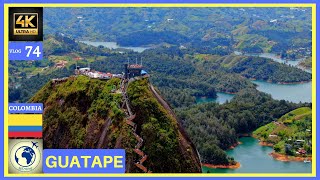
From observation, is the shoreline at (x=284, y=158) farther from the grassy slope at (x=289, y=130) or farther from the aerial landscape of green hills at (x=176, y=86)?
the grassy slope at (x=289, y=130)

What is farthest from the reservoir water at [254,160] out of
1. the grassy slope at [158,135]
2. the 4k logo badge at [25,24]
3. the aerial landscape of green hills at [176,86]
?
the 4k logo badge at [25,24]

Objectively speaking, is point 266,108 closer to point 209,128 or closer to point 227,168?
point 209,128

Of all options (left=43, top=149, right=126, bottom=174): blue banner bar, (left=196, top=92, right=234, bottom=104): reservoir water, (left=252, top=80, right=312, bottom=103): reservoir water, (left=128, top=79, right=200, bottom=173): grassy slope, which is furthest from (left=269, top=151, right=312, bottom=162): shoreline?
(left=196, top=92, right=234, bottom=104): reservoir water

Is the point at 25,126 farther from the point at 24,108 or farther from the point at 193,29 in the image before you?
the point at 193,29

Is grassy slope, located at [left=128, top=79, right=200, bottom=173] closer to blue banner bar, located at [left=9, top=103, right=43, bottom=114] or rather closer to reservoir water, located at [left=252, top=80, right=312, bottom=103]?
blue banner bar, located at [left=9, top=103, right=43, bottom=114]

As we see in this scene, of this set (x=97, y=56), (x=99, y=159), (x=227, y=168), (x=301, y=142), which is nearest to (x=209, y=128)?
(x=301, y=142)
